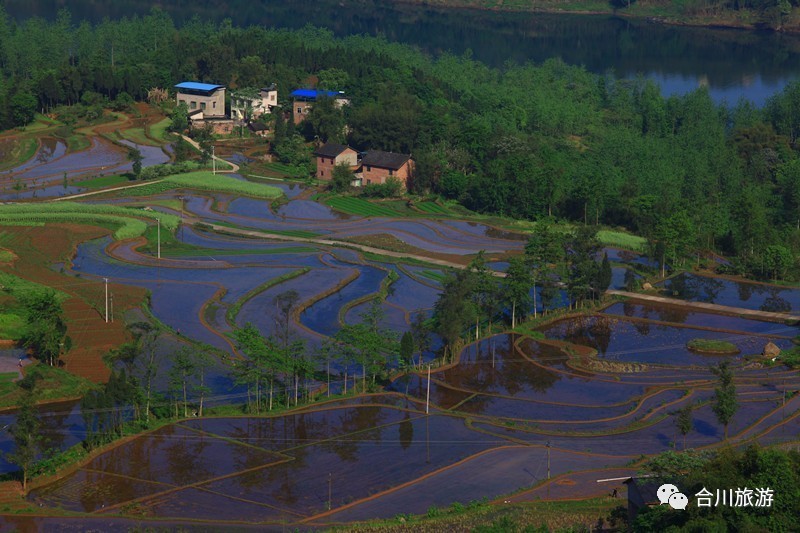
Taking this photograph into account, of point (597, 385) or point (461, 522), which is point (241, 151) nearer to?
point (597, 385)

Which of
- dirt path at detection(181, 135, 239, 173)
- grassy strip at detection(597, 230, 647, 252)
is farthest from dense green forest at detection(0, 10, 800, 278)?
dirt path at detection(181, 135, 239, 173)

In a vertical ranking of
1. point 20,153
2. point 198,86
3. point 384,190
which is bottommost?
point 20,153

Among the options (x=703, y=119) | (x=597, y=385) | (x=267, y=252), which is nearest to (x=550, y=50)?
(x=703, y=119)

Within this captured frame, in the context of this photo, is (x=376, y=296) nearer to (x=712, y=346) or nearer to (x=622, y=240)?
(x=712, y=346)

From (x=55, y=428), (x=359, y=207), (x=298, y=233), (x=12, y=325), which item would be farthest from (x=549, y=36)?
(x=55, y=428)

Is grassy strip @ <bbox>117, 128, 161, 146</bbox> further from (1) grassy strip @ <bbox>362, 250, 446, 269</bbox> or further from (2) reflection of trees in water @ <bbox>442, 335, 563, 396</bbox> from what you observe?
(2) reflection of trees in water @ <bbox>442, 335, 563, 396</bbox>

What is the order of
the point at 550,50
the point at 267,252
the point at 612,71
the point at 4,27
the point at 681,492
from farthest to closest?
the point at 550,50
the point at 612,71
the point at 4,27
the point at 267,252
the point at 681,492
